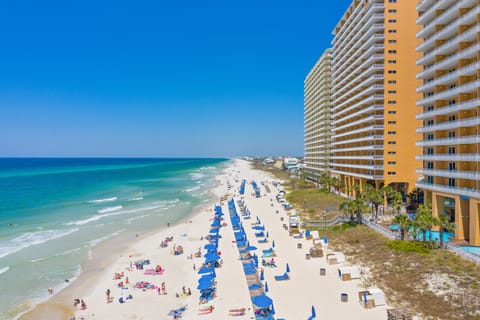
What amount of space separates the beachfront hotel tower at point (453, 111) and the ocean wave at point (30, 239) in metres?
46.4

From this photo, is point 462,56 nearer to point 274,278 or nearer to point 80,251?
point 274,278

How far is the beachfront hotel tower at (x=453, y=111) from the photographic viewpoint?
28.2 meters

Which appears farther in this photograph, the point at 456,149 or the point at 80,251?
the point at 80,251

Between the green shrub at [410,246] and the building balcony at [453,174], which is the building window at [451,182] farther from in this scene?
the green shrub at [410,246]

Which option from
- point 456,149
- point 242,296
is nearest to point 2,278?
point 242,296

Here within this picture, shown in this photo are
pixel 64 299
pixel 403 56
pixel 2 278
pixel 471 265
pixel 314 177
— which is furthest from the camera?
pixel 314 177

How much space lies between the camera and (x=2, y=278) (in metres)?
29.4

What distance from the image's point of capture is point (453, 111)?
30875 mm

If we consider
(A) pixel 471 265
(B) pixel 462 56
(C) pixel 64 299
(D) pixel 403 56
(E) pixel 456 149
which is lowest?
(C) pixel 64 299

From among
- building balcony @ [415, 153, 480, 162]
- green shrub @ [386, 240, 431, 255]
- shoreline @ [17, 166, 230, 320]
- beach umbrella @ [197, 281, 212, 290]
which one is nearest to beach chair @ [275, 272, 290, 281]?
beach umbrella @ [197, 281, 212, 290]

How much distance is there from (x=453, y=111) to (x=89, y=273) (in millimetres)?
37810

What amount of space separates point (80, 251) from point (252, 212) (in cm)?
2771

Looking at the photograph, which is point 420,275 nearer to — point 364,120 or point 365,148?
point 365,148

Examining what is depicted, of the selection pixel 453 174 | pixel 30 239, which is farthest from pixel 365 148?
pixel 30 239
